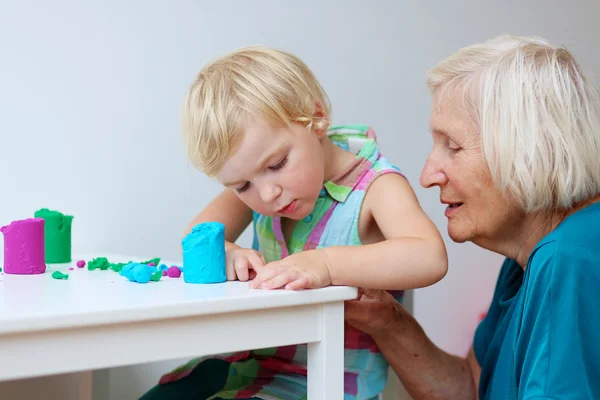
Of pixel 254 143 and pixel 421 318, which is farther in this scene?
pixel 421 318

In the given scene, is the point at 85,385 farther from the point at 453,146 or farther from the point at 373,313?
the point at 453,146

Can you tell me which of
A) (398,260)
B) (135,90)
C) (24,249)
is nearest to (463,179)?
(398,260)

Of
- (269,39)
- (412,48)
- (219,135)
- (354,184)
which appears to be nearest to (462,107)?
(354,184)

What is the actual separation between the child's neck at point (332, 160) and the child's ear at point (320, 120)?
0.05m

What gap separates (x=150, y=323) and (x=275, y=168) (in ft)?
1.32

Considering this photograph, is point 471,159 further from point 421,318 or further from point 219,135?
point 421,318

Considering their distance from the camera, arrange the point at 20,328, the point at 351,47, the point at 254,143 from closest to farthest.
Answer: the point at 20,328, the point at 254,143, the point at 351,47

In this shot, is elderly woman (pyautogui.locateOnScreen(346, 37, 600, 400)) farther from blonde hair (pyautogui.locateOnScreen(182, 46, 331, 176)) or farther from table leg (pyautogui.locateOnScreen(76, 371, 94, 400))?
table leg (pyautogui.locateOnScreen(76, 371, 94, 400))

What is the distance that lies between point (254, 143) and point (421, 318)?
1130 mm

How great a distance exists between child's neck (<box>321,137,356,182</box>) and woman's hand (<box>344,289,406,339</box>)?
0.21 metres

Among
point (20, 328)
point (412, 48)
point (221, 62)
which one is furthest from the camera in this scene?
point (412, 48)

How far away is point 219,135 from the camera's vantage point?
1.14 metres

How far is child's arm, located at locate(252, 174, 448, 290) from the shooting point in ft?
3.18

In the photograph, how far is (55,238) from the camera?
1269 mm
